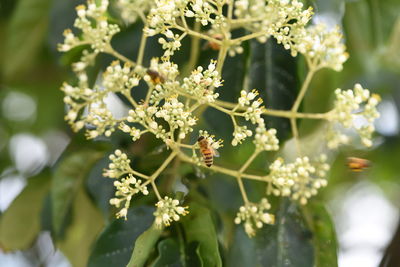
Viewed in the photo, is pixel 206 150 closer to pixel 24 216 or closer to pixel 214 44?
pixel 214 44

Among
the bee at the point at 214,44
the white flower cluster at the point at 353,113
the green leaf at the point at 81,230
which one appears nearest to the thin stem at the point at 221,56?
the bee at the point at 214,44

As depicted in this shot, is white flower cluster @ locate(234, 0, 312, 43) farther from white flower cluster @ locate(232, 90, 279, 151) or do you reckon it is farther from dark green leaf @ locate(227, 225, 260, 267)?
dark green leaf @ locate(227, 225, 260, 267)

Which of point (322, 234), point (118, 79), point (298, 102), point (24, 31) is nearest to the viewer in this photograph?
point (118, 79)

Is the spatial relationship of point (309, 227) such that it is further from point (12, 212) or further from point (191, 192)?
point (12, 212)

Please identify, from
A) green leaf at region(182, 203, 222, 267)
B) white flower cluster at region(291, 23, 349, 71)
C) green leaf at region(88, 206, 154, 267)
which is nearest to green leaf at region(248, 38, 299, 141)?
white flower cluster at region(291, 23, 349, 71)

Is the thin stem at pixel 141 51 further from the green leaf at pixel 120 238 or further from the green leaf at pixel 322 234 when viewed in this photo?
the green leaf at pixel 322 234

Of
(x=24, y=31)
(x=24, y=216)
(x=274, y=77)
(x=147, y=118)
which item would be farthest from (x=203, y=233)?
(x=24, y=31)
